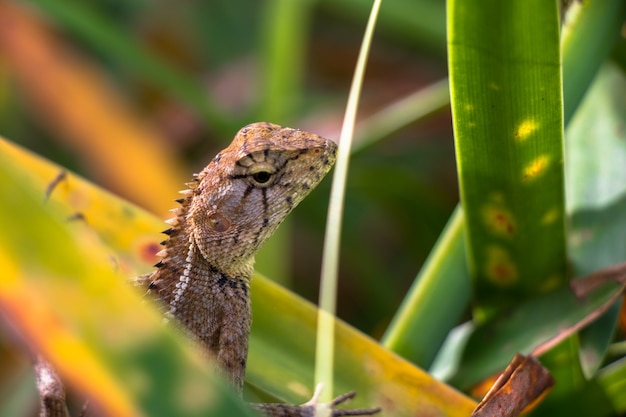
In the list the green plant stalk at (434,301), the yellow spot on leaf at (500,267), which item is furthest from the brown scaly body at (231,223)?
the yellow spot on leaf at (500,267)

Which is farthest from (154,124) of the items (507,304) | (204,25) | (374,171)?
(507,304)

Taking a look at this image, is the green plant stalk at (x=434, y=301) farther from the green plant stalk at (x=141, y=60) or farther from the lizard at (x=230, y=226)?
the green plant stalk at (x=141, y=60)

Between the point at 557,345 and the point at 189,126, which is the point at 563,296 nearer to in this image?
the point at 557,345

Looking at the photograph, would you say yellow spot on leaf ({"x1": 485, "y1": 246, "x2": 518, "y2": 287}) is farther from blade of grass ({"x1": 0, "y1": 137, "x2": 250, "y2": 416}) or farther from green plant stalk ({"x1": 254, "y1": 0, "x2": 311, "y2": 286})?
blade of grass ({"x1": 0, "y1": 137, "x2": 250, "y2": 416})

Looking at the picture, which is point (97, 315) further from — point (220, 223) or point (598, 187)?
point (598, 187)

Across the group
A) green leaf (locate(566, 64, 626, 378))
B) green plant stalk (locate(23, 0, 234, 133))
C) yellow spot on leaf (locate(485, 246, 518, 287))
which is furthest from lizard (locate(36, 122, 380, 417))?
green plant stalk (locate(23, 0, 234, 133))
